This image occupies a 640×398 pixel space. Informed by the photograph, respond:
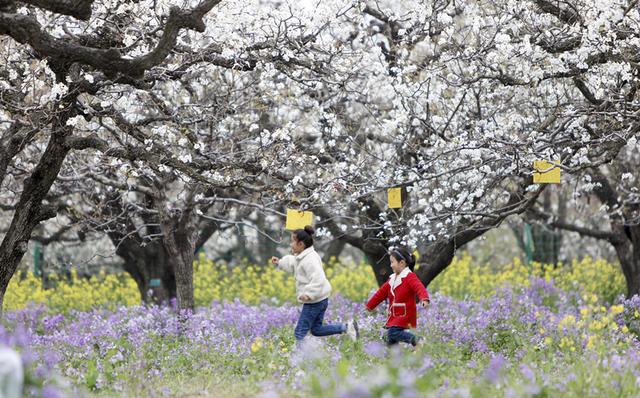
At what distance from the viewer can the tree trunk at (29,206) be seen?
29.0 feet

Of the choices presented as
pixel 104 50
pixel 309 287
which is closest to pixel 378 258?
pixel 309 287

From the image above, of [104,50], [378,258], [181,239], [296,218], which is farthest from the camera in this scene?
[378,258]

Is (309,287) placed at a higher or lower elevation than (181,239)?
lower

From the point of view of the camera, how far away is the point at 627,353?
7.61 m

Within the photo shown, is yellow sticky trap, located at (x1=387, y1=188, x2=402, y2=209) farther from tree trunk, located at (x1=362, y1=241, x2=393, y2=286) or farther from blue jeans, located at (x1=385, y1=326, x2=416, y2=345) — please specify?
tree trunk, located at (x1=362, y1=241, x2=393, y2=286)

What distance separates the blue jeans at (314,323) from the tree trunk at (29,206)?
2.68m

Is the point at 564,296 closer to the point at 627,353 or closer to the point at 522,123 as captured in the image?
the point at 522,123

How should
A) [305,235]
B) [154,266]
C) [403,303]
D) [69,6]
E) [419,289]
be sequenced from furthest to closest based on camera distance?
[154,266] < [305,235] < [403,303] < [419,289] < [69,6]

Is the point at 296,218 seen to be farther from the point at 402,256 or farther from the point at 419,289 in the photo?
the point at 419,289

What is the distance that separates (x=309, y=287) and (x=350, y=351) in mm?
781

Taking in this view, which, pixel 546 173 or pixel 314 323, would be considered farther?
pixel 314 323

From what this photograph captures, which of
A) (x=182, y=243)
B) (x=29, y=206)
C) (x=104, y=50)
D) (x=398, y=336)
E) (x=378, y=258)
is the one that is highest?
(x=104, y=50)

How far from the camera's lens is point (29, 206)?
889cm

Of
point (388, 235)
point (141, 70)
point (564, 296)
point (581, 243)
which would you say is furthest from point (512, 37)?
point (581, 243)
